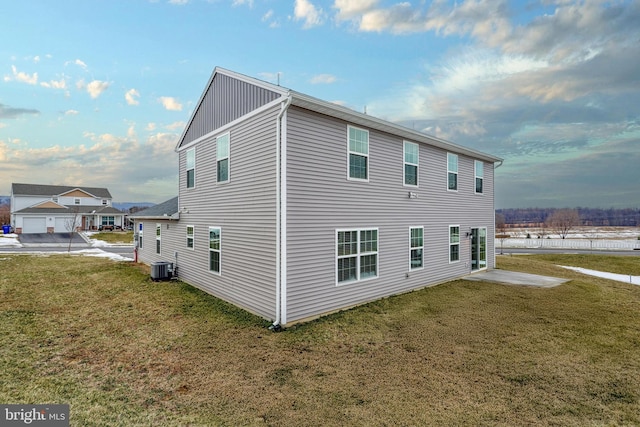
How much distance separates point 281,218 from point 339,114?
3197 millimetres

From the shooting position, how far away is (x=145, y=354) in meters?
5.54

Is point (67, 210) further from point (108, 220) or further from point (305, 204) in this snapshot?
point (305, 204)

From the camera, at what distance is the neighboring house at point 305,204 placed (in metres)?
7.16

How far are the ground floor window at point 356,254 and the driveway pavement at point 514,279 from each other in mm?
5867

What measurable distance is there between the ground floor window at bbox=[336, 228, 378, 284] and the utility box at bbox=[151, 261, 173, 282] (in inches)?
305

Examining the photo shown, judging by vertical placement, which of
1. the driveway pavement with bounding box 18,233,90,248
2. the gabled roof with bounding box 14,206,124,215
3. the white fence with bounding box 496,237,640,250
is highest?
the gabled roof with bounding box 14,206,124,215

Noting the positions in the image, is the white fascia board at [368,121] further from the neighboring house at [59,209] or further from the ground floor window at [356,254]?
the neighboring house at [59,209]

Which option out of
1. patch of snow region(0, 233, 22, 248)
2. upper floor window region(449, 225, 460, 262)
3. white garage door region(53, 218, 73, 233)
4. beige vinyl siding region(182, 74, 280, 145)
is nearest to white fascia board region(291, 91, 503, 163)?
beige vinyl siding region(182, 74, 280, 145)

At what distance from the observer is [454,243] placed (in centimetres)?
1253

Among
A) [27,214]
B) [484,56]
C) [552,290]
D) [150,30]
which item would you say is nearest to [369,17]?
[484,56]

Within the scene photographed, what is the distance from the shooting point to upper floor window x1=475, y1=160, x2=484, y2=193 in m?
13.8

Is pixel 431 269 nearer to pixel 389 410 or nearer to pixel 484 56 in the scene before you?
pixel 389 410

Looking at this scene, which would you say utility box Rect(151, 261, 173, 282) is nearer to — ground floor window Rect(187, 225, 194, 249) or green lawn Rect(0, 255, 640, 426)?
ground floor window Rect(187, 225, 194, 249)

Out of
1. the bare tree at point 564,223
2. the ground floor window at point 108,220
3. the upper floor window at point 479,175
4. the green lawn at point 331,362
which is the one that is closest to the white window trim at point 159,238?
the green lawn at point 331,362
